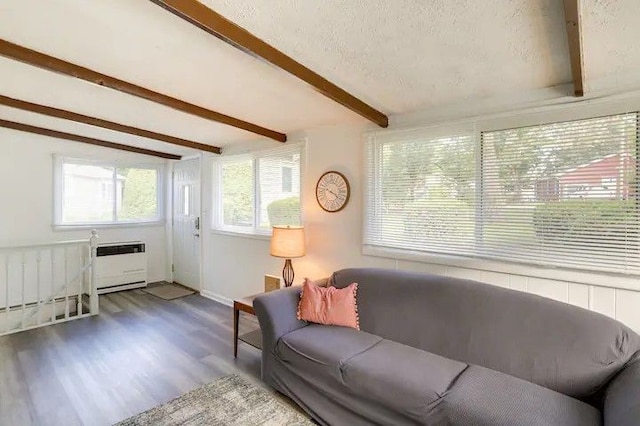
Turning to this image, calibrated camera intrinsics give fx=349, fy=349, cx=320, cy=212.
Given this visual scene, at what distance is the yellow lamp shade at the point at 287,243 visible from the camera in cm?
338

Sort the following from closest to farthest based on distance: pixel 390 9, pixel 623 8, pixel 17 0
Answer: pixel 623 8 < pixel 390 9 < pixel 17 0

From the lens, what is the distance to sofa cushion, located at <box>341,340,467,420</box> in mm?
1771

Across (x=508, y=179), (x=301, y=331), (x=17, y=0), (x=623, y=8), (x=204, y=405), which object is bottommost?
(x=204, y=405)

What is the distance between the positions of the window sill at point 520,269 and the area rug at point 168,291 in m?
3.31

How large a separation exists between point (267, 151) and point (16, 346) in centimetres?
315

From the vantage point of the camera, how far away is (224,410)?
2.31m

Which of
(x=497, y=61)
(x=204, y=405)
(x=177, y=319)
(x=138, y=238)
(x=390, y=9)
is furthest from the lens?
(x=138, y=238)

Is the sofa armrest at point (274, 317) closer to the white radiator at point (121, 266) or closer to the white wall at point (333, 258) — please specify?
the white wall at point (333, 258)

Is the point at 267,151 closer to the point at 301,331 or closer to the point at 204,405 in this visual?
the point at 301,331

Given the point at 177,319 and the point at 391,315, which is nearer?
the point at 391,315

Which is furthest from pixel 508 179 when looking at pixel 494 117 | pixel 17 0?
pixel 17 0

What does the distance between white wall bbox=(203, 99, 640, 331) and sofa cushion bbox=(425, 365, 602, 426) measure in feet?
2.55

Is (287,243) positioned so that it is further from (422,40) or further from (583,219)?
(583,219)

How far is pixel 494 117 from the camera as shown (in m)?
2.51
